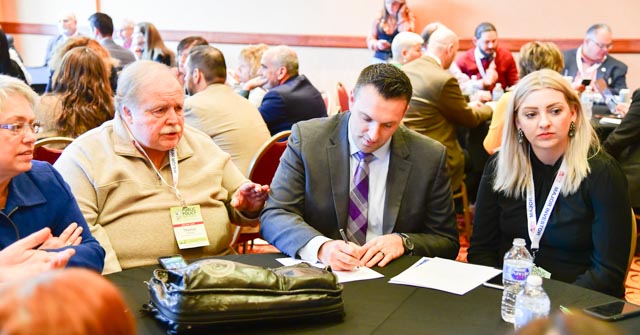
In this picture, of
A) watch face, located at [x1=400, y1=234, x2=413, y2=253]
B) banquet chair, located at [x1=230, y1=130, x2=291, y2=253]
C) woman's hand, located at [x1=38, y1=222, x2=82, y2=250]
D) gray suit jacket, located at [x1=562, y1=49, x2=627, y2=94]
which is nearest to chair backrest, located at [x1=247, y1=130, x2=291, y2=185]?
banquet chair, located at [x1=230, y1=130, x2=291, y2=253]

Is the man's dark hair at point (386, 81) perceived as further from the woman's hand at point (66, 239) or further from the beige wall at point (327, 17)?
the beige wall at point (327, 17)

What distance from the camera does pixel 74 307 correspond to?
70cm

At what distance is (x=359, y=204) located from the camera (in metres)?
2.63

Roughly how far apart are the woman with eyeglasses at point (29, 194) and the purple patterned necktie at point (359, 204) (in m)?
0.90

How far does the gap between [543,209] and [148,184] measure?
1466 mm

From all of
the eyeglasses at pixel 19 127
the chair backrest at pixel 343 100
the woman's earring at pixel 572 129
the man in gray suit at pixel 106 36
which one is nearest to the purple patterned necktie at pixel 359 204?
the woman's earring at pixel 572 129

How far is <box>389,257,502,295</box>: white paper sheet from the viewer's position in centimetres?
206

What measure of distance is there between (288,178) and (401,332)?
1.07 m

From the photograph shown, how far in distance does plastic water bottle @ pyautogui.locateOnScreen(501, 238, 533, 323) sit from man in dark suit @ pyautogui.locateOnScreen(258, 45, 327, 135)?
9.08 ft

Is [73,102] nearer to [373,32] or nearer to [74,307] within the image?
[74,307]

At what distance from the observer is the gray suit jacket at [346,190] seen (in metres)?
2.61

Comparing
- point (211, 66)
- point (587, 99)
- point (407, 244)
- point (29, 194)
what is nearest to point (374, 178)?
point (407, 244)

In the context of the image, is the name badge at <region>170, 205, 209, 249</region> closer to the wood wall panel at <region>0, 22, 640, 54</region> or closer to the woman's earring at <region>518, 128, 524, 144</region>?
the woman's earring at <region>518, 128, 524, 144</region>

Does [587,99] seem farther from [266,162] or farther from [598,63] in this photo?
[266,162]
